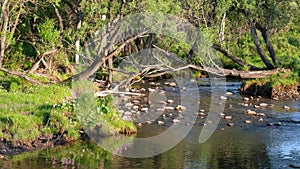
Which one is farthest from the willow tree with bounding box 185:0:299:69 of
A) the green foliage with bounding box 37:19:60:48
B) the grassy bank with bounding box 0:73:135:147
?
the grassy bank with bounding box 0:73:135:147

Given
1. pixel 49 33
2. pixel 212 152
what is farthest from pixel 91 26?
pixel 212 152

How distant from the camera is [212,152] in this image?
18359 mm

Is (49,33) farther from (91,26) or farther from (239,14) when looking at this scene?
(239,14)

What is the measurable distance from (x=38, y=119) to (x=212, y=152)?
5816mm

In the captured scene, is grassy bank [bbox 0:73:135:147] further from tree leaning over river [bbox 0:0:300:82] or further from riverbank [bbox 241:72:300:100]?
riverbank [bbox 241:72:300:100]

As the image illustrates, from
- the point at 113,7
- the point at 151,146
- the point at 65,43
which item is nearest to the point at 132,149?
the point at 151,146

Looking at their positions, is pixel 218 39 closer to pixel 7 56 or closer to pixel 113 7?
pixel 113 7

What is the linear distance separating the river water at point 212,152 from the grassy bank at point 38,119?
718mm

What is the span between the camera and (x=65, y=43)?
102 ft

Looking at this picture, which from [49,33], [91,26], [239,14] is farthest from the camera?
[239,14]

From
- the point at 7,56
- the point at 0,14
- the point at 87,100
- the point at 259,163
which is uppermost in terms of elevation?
the point at 0,14

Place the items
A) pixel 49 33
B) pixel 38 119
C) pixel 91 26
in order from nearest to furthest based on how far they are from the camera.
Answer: pixel 38 119
pixel 49 33
pixel 91 26

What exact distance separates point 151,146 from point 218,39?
18384mm

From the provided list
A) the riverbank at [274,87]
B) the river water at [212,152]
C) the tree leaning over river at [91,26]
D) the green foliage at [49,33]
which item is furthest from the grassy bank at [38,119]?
the riverbank at [274,87]
